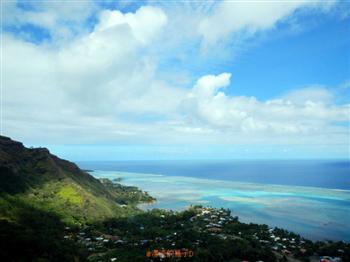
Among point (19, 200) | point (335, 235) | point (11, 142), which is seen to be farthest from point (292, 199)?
point (11, 142)

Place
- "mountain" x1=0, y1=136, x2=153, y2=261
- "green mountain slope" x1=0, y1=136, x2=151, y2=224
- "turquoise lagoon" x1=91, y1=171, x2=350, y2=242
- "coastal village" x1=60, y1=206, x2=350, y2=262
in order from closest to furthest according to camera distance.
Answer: "mountain" x1=0, y1=136, x2=153, y2=261, "coastal village" x1=60, y1=206, x2=350, y2=262, "green mountain slope" x1=0, y1=136, x2=151, y2=224, "turquoise lagoon" x1=91, y1=171, x2=350, y2=242

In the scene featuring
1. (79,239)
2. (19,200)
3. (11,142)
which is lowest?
(79,239)

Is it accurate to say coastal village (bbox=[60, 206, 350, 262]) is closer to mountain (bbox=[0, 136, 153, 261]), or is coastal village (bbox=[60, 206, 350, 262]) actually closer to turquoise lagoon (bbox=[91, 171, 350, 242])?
mountain (bbox=[0, 136, 153, 261])

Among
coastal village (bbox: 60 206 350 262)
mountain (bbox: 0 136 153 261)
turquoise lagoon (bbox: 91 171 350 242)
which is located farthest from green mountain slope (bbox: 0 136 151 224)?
turquoise lagoon (bbox: 91 171 350 242)

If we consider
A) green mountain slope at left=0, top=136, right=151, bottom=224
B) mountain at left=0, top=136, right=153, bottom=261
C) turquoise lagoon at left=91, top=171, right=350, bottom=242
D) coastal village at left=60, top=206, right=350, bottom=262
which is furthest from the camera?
turquoise lagoon at left=91, top=171, right=350, bottom=242

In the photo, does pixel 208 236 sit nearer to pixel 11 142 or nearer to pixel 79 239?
pixel 79 239

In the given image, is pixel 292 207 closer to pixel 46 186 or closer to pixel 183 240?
pixel 183 240
